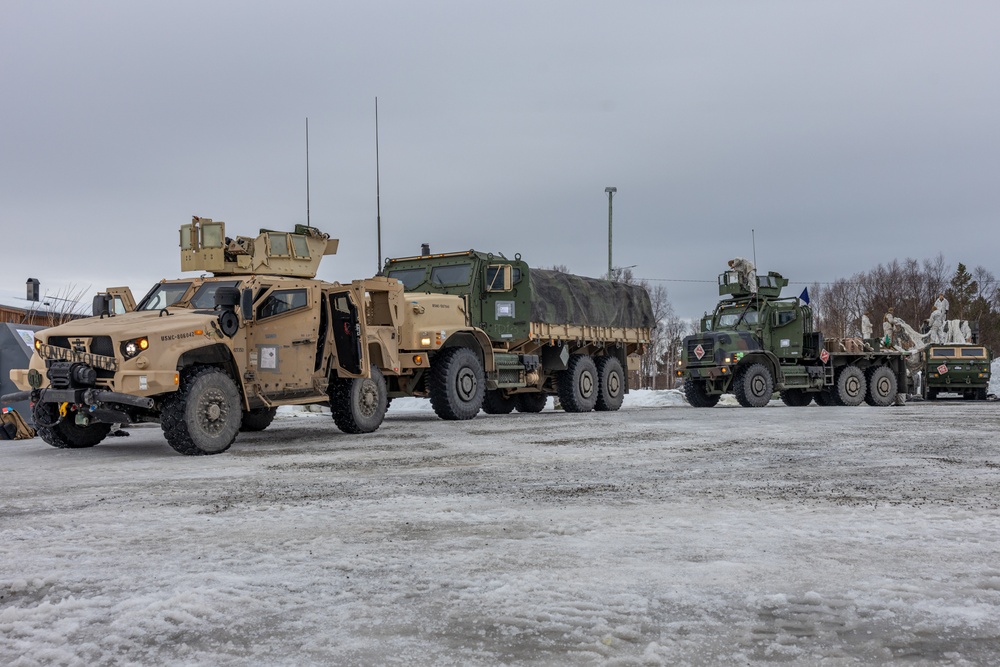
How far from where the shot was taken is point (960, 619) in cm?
331

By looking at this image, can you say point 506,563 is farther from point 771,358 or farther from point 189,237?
point 771,358

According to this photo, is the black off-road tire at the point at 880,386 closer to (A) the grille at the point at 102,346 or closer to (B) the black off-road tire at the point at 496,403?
(B) the black off-road tire at the point at 496,403

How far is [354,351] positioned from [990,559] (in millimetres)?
9187

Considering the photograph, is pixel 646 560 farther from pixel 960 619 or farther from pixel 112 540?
pixel 112 540

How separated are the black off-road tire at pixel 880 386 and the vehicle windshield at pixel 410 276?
46.5 ft

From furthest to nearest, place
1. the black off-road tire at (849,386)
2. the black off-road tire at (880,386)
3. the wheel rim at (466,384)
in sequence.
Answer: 1. the black off-road tire at (880,386)
2. the black off-road tire at (849,386)
3. the wheel rim at (466,384)

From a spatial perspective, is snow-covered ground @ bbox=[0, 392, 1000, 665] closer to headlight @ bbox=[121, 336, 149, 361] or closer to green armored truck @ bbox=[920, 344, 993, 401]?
headlight @ bbox=[121, 336, 149, 361]

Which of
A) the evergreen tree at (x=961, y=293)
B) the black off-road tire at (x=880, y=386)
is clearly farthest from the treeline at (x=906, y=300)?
the black off-road tire at (x=880, y=386)

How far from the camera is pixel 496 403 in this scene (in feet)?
65.1

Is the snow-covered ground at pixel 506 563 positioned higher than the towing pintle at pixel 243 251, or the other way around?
the towing pintle at pixel 243 251

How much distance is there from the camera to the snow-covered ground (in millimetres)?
3123

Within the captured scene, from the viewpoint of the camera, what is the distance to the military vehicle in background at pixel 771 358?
2167cm

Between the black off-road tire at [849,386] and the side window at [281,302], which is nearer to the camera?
the side window at [281,302]

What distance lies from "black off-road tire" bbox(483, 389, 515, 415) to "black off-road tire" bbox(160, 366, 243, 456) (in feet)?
31.7
